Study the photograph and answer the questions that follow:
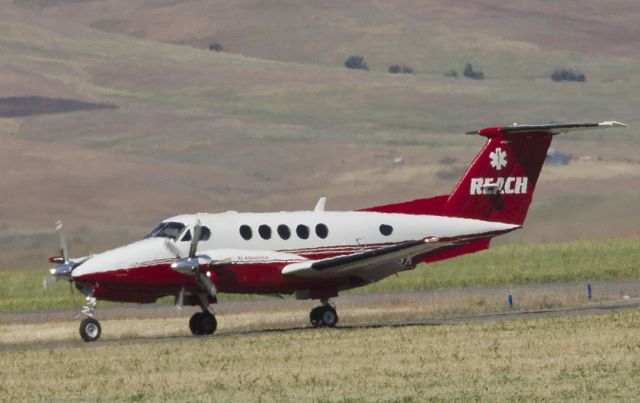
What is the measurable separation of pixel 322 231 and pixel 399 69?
153 meters

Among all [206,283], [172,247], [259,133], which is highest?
[259,133]

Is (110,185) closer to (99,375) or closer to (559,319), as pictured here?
(559,319)

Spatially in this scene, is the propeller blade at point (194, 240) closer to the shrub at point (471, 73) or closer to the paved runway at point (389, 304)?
the paved runway at point (389, 304)

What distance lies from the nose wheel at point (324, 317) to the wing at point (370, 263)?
1.22 metres

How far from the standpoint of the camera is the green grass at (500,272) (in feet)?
207

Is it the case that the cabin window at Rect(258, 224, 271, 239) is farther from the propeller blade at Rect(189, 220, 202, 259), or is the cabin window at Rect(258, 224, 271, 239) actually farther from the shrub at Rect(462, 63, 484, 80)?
the shrub at Rect(462, 63, 484, 80)

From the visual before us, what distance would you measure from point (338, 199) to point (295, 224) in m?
54.9

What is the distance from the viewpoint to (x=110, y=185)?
352 ft

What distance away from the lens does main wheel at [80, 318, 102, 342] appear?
39.5 metres

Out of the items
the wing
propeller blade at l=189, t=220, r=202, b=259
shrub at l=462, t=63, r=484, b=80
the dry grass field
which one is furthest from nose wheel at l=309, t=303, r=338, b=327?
shrub at l=462, t=63, r=484, b=80

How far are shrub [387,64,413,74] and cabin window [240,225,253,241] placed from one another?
501 feet

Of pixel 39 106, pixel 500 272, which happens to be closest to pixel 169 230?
pixel 500 272

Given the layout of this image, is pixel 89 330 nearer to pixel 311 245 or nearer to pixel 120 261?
pixel 120 261

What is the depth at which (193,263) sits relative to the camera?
39.5 meters
